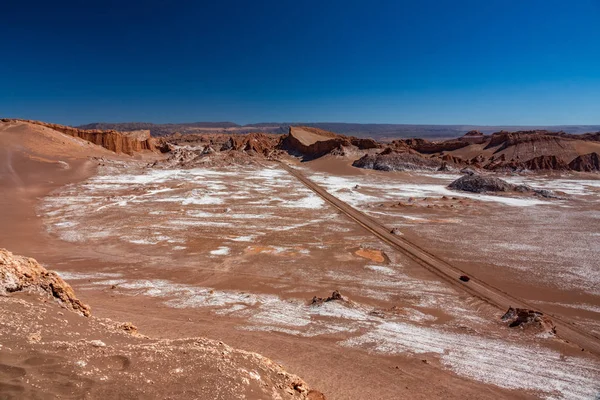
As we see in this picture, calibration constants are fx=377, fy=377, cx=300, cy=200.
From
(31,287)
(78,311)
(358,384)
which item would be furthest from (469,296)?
(31,287)

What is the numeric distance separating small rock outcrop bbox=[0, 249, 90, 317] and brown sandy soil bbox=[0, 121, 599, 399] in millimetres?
1652

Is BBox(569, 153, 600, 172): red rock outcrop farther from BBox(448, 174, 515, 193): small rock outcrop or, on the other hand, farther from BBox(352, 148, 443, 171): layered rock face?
BBox(448, 174, 515, 193): small rock outcrop

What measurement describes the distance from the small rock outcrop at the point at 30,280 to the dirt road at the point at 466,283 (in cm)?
898

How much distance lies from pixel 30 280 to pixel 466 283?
10081 mm

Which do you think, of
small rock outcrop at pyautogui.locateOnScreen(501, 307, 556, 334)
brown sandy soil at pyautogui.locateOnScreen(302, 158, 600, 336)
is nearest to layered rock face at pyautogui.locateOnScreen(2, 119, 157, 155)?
brown sandy soil at pyautogui.locateOnScreen(302, 158, 600, 336)

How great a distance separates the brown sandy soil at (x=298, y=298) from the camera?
5859mm

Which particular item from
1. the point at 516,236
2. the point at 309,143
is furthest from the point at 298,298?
the point at 309,143

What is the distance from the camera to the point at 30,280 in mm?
5129

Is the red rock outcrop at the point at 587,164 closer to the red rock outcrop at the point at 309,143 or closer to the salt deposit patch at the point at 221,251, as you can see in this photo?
the red rock outcrop at the point at 309,143

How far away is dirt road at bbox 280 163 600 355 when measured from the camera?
774 centimetres

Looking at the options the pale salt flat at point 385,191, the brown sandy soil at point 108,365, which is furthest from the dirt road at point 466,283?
the brown sandy soil at point 108,365

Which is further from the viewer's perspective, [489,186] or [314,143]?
[314,143]

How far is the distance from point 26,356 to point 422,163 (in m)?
41.1

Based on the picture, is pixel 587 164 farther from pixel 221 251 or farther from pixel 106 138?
pixel 106 138
